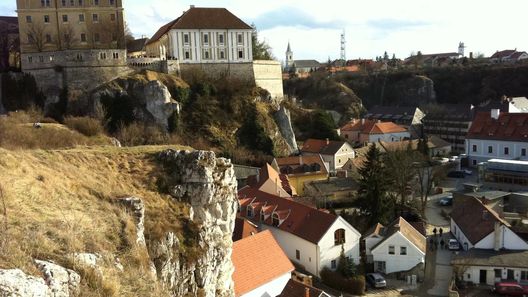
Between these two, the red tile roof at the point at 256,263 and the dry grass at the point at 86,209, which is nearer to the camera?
the dry grass at the point at 86,209

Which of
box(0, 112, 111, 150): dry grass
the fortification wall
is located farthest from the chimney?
box(0, 112, 111, 150): dry grass

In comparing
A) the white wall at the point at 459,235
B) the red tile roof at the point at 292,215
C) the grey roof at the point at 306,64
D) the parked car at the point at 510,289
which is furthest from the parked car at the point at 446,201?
the grey roof at the point at 306,64

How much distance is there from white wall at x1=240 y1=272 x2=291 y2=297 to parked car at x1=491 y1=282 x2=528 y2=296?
11.2m

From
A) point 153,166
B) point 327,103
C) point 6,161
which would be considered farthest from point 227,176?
point 327,103

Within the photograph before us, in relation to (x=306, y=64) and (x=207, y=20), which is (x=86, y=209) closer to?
(x=207, y=20)

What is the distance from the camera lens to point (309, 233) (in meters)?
26.9

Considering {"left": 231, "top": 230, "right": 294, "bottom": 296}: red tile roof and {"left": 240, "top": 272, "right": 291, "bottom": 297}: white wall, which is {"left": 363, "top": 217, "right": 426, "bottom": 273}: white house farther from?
{"left": 240, "top": 272, "right": 291, "bottom": 297}: white wall

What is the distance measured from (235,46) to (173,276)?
143 feet

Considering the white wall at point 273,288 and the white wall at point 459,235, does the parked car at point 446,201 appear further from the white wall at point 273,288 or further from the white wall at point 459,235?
the white wall at point 273,288

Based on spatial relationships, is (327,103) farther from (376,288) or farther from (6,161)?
(6,161)

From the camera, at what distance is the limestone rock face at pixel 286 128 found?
2055 inches

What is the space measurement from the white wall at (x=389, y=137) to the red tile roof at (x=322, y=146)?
12519mm

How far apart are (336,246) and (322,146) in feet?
83.6

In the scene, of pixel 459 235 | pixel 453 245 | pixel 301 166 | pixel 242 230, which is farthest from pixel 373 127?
pixel 242 230
